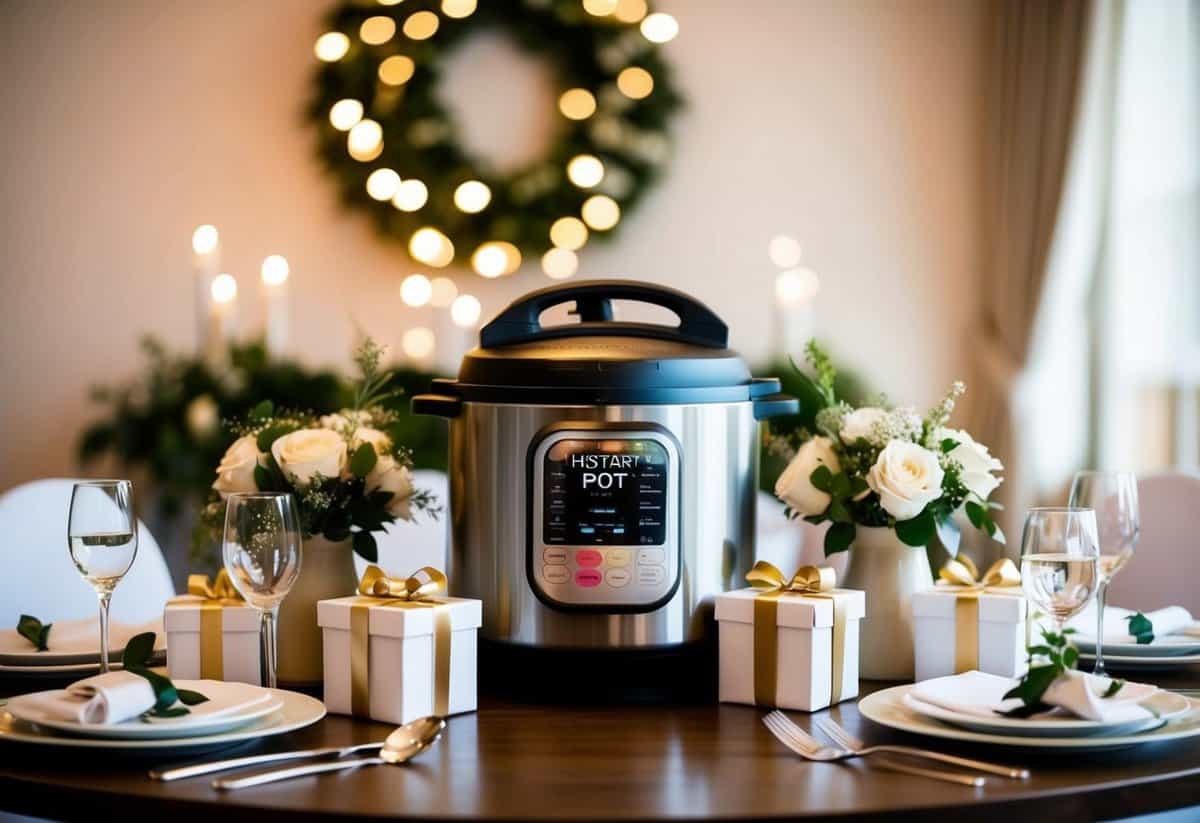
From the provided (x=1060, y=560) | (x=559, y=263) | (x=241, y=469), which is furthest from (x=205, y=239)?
(x=1060, y=560)

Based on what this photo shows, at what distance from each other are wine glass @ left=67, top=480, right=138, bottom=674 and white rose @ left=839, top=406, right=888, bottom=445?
2.39 ft

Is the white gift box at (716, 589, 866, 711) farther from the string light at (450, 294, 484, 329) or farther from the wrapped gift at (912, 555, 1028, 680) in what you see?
the string light at (450, 294, 484, 329)

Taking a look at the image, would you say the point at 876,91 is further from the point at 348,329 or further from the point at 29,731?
the point at 29,731

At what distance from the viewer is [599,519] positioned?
140 cm

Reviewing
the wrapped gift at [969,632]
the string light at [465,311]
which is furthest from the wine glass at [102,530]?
the string light at [465,311]

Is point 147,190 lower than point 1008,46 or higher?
lower

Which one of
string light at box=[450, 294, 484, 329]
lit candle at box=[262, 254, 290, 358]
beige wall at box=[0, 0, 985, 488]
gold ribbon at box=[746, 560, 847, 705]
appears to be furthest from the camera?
string light at box=[450, 294, 484, 329]

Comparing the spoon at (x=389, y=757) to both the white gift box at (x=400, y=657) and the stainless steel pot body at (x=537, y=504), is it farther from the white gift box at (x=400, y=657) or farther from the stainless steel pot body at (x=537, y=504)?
the stainless steel pot body at (x=537, y=504)

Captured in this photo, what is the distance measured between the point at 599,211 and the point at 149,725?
2900 mm

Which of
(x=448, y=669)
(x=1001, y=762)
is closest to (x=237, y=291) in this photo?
(x=448, y=669)

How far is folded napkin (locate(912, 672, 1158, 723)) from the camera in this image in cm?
117

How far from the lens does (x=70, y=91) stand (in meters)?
3.80

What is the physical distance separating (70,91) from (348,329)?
963 mm

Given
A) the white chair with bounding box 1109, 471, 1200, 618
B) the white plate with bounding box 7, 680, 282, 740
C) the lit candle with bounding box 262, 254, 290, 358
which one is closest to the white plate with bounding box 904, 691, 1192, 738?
the white plate with bounding box 7, 680, 282, 740
